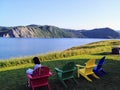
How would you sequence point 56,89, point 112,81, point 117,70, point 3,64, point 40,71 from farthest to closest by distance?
point 3,64 → point 117,70 → point 112,81 → point 56,89 → point 40,71

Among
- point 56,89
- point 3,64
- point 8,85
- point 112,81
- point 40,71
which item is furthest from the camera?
point 3,64

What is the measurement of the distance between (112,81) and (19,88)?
4.33m

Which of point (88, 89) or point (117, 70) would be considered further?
point (117, 70)

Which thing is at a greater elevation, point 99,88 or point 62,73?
point 62,73

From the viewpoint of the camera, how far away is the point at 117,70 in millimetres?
11805

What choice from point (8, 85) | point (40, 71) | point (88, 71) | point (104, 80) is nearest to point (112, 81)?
point (104, 80)

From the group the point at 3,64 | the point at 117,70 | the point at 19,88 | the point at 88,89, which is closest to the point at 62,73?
the point at 88,89

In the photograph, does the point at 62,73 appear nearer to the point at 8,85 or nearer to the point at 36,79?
the point at 36,79

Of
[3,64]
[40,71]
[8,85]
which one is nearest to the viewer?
[40,71]

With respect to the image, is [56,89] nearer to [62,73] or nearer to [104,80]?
[62,73]

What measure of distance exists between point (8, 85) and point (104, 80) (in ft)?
14.7

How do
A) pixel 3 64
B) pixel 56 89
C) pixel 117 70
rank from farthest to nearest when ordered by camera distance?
pixel 3 64
pixel 117 70
pixel 56 89

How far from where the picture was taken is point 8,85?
8906mm

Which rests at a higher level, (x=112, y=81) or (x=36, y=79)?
(x=36, y=79)
